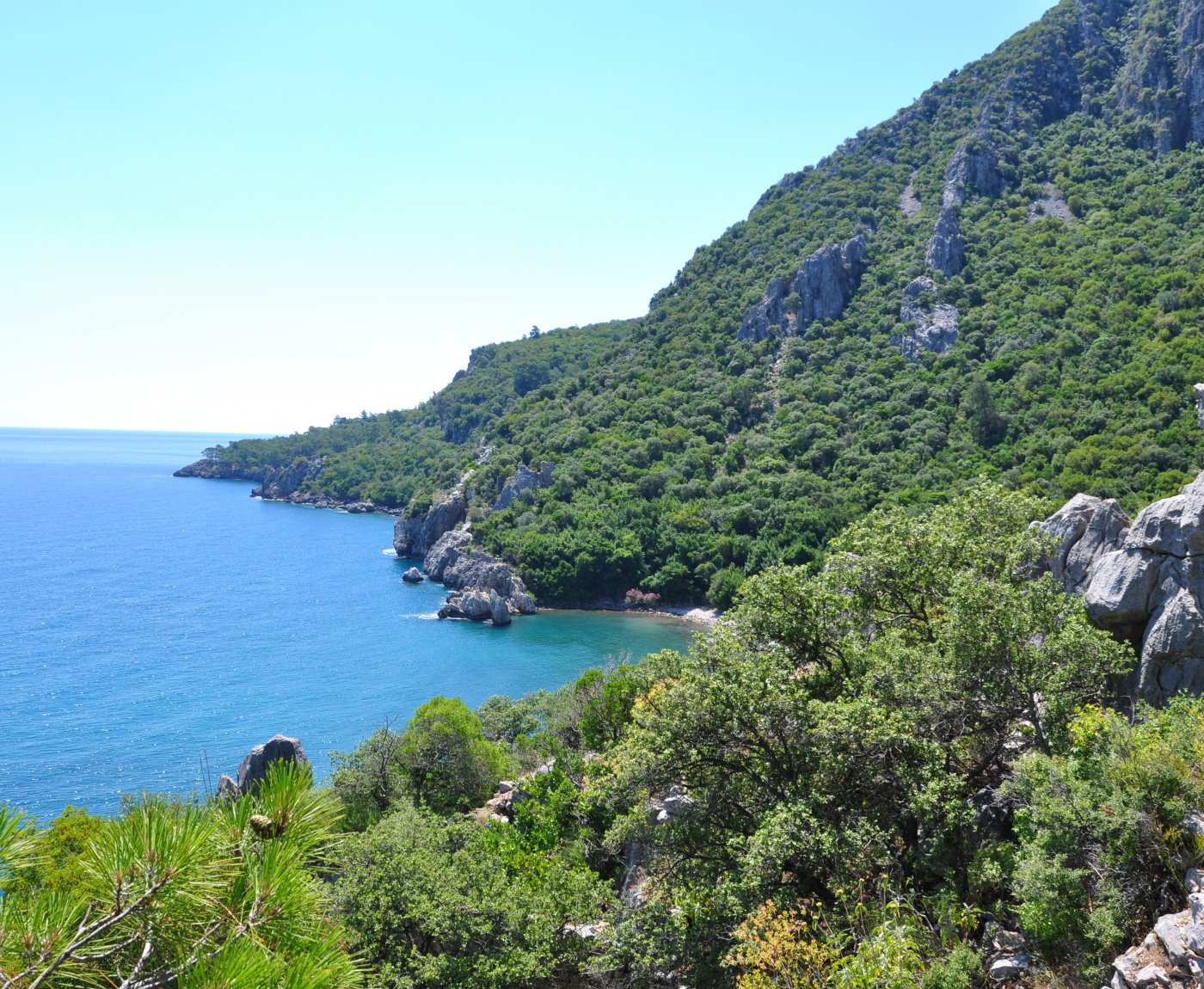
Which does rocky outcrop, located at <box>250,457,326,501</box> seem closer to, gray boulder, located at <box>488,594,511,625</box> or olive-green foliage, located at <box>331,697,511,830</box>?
gray boulder, located at <box>488,594,511,625</box>

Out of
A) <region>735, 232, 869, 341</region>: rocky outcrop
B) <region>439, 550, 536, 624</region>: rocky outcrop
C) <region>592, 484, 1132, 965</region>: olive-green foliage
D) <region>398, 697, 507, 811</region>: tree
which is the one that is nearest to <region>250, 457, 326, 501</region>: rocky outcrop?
<region>439, 550, 536, 624</region>: rocky outcrop

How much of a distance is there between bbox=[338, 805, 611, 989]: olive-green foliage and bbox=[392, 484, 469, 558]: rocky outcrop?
89258 mm

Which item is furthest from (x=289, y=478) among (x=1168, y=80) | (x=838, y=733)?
(x=838, y=733)

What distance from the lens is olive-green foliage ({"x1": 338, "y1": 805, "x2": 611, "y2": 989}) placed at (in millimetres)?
15602

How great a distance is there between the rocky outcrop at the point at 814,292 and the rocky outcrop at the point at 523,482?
3793 centimetres

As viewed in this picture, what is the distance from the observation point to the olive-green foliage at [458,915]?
15.6 metres

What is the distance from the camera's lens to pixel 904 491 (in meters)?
71.9

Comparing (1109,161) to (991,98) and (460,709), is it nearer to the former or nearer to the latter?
(991,98)

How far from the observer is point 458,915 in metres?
16.1

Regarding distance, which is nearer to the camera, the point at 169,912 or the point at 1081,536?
the point at 169,912

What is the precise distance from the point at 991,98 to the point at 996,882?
13644 cm

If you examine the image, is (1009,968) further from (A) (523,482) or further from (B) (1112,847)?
(A) (523,482)

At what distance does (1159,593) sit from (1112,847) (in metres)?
7.99

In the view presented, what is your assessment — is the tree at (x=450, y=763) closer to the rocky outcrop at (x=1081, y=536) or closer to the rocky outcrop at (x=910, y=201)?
the rocky outcrop at (x=1081, y=536)
